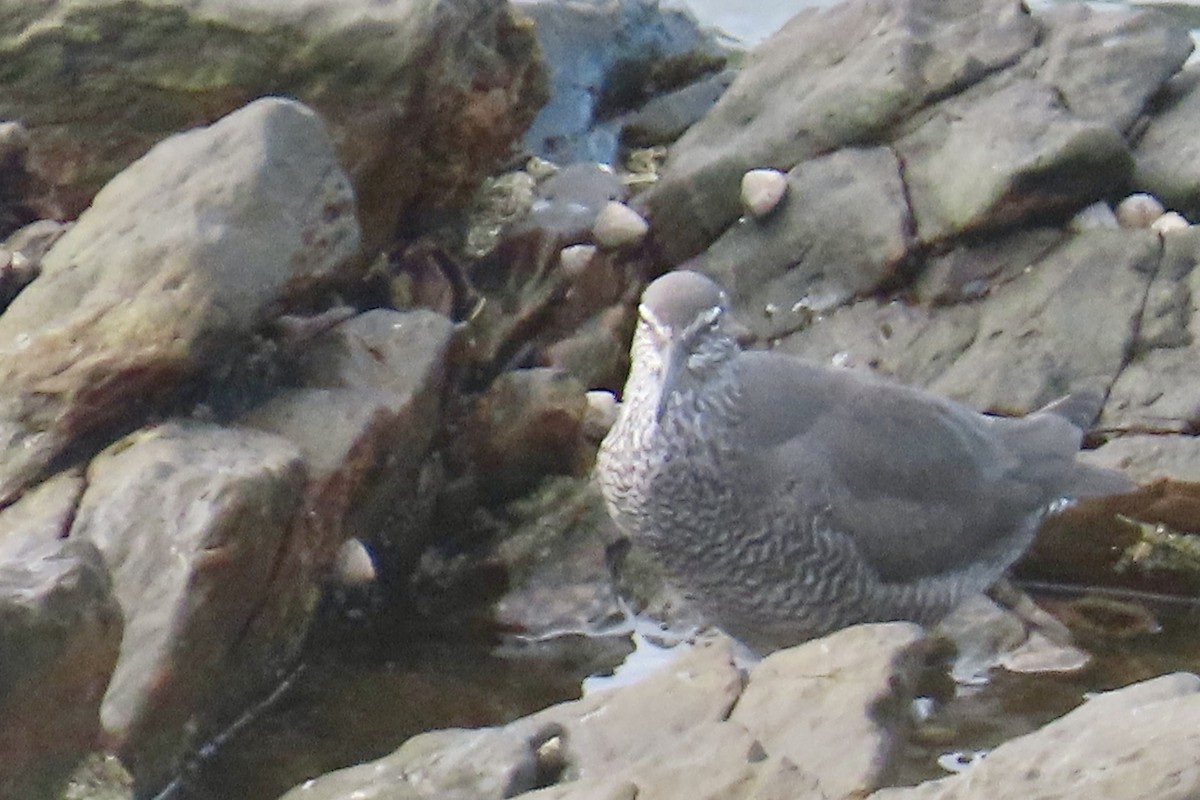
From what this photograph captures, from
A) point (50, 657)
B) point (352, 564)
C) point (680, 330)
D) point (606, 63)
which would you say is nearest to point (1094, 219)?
point (680, 330)

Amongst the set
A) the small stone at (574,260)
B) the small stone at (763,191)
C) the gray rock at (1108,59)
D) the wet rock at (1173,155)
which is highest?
the gray rock at (1108,59)

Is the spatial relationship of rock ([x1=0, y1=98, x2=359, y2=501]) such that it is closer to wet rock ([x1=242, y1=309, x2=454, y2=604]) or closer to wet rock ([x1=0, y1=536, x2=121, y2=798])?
wet rock ([x1=242, y1=309, x2=454, y2=604])

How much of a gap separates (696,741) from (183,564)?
76.4 inches

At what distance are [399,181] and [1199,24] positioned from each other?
251 inches

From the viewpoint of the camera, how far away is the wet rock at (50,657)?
4.63m

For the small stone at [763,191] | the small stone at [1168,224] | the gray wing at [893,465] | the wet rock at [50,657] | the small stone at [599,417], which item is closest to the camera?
the wet rock at [50,657]

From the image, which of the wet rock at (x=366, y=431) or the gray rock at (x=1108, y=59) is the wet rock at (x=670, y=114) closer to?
the gray rock at (x=1108, y=59)

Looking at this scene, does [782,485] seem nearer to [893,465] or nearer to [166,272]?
[893,465]

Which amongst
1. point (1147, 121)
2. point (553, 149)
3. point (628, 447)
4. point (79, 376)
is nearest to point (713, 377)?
point (628, 447)

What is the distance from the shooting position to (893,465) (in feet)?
21.2

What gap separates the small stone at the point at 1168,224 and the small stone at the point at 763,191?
1538 millimetres

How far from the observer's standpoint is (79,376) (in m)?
6.32

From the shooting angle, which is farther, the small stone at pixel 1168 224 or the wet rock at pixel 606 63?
the wet rock at pixel 606 63

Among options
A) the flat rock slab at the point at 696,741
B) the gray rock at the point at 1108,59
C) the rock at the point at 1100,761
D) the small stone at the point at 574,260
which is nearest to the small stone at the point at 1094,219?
the gray rock at the point at 1108,59
